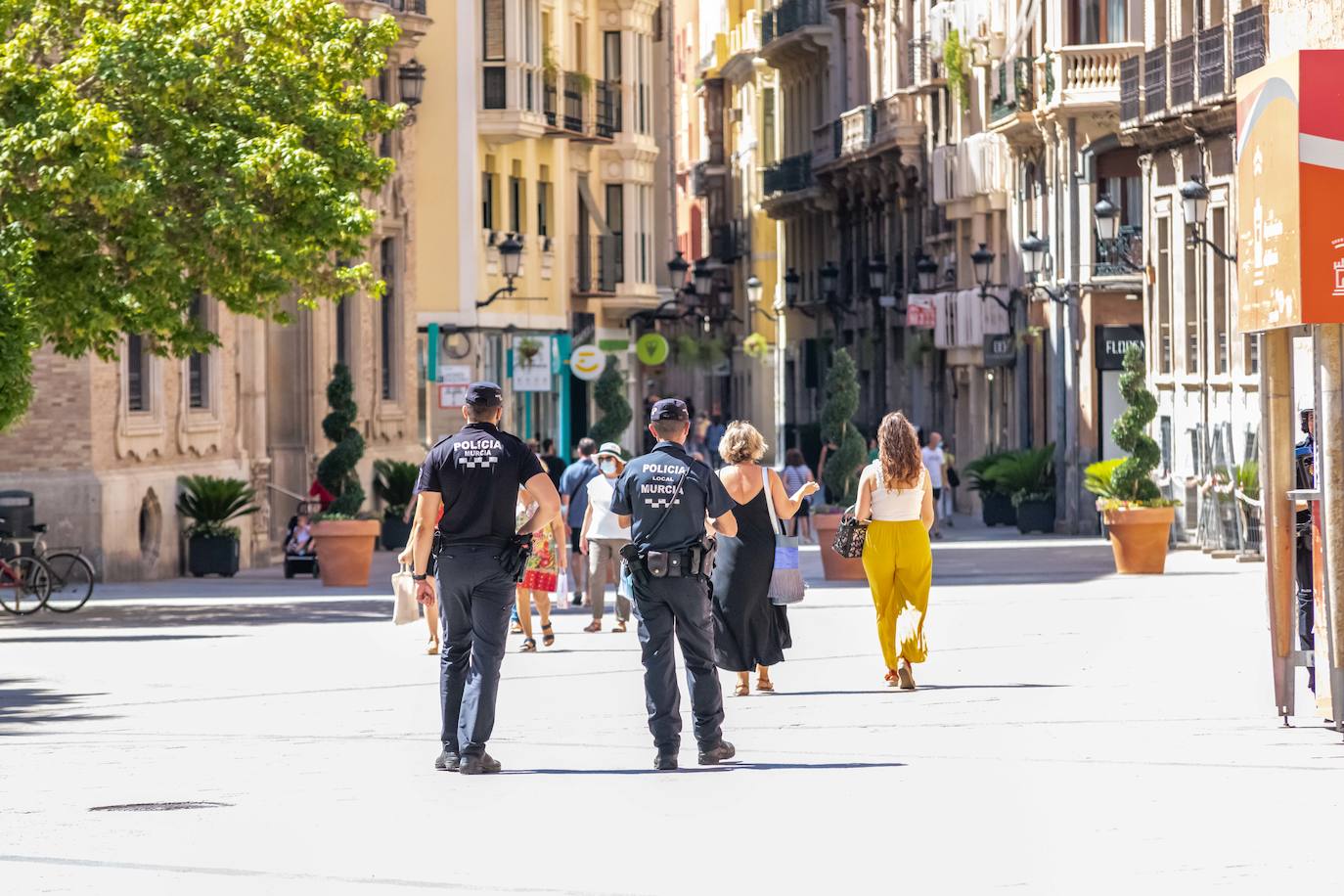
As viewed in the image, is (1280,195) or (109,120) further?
(109,120)

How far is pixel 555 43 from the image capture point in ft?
200

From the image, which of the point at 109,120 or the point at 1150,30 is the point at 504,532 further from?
the point at 1150,30

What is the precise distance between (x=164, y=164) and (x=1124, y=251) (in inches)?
862

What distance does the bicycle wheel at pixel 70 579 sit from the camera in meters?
27.2

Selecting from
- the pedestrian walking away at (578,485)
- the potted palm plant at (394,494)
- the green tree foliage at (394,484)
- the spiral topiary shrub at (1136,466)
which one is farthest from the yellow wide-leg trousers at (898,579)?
the green tree foliage at (394,484)

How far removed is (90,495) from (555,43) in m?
30.4

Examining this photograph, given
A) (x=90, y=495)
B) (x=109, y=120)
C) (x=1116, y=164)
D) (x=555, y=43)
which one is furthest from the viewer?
(x=555, y=43)

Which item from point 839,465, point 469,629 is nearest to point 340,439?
point 839,465

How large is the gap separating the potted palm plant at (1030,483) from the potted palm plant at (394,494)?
9319 mm

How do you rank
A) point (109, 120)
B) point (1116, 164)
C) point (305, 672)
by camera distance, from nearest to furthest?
point (305, 672) < point (109, 120) < point (1116, 164)

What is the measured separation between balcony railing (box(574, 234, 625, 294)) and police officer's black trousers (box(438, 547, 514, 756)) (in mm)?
49827

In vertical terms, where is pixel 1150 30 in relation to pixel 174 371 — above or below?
above

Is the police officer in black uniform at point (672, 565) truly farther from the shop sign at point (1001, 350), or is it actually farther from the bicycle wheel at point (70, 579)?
the shop sign at point (1001, 350)

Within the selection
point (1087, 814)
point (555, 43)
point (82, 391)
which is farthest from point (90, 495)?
point (555, 43)
